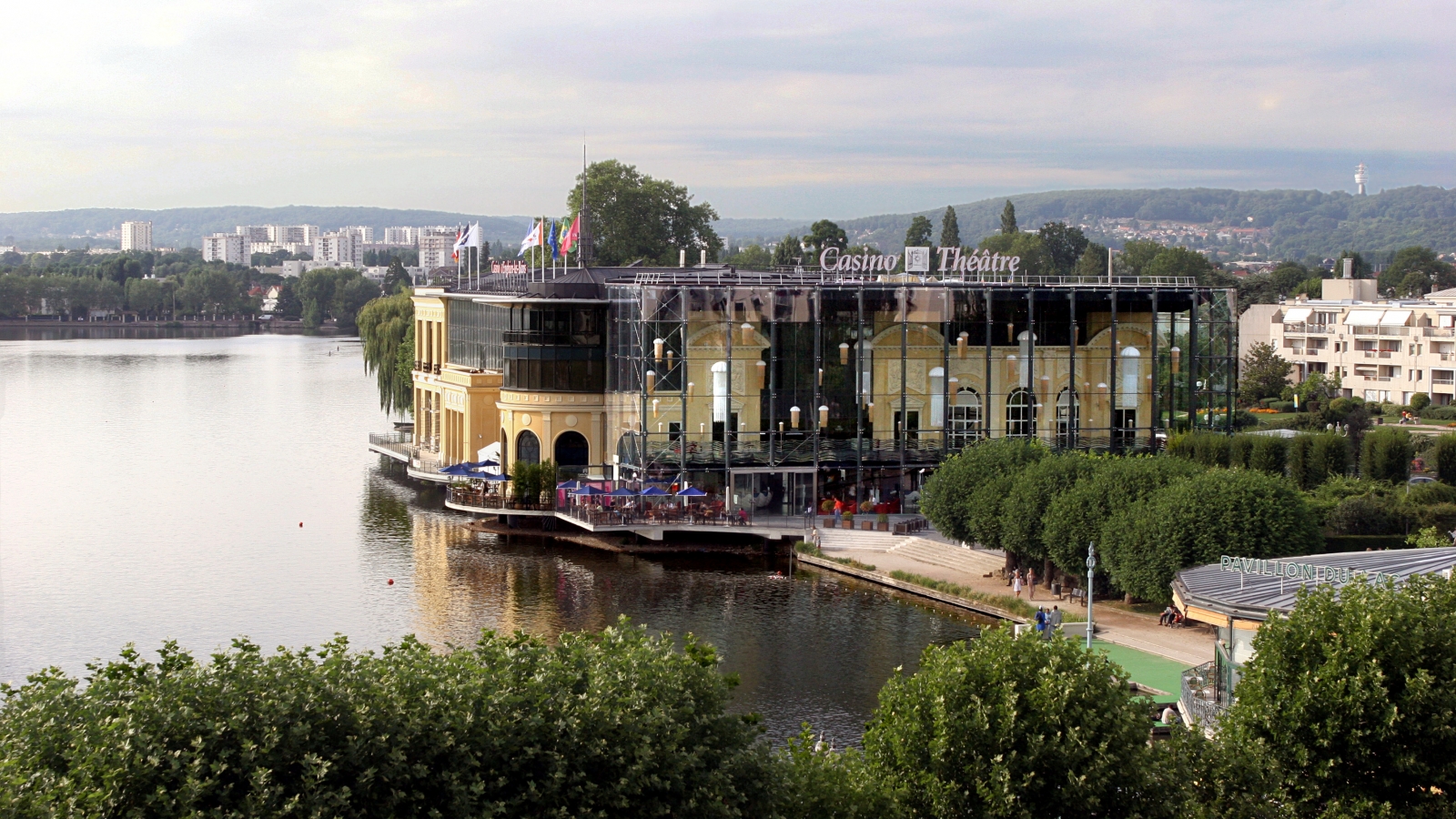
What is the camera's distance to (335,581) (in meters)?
63.8

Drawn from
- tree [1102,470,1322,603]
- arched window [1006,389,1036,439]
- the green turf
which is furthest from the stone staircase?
arched window [1006,389,1036,439]

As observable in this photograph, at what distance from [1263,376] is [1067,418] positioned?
58246mm

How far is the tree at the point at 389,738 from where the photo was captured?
68.0ft

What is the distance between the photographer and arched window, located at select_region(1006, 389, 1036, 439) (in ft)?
263

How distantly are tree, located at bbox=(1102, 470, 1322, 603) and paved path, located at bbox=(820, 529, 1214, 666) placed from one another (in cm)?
150

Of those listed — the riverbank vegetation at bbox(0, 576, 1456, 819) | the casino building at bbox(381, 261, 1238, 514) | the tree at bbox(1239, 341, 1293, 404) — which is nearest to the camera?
the riverbank vegetation at bbox(0, 576, 1456, 819)

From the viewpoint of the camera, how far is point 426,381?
317 feet

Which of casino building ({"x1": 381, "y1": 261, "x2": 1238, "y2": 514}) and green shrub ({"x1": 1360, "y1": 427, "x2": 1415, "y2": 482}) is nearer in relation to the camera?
casino building ({"x1": 381, "y1": 261, "x2": 1238, "y2": 514})

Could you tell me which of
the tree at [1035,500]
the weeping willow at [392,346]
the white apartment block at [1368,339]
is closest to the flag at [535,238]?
the weeping willow at [392,346]

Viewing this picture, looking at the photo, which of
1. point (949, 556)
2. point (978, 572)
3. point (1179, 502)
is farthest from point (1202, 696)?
point (949, 556)

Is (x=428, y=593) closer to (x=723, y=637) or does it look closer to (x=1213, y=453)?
(x=723, y=637)

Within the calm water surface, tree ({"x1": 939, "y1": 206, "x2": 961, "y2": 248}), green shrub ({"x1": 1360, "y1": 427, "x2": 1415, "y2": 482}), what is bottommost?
the calm water surface

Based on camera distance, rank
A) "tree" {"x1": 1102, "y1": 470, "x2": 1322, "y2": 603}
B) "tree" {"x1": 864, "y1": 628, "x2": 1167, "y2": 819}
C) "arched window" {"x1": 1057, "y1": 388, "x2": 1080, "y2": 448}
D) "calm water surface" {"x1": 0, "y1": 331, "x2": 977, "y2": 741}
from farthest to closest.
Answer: "arched window" {"x1": 1057, "y1": 388, "x2": 1080, "y2": 448} → "calm water surface" {"x1": 0, "y1": 331, "x2": 977, "y2": 741} → "tree" {"x1": 1102, "y1": 470, "x2": 1322, "y2": 603} → "tree" {"x1": 864, "y1": 628, "x2": 1167, "y2": 819}

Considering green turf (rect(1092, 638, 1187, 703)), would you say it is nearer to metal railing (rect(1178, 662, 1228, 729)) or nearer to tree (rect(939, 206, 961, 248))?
metal railing (rect(1178, 662, 1228, 729))
